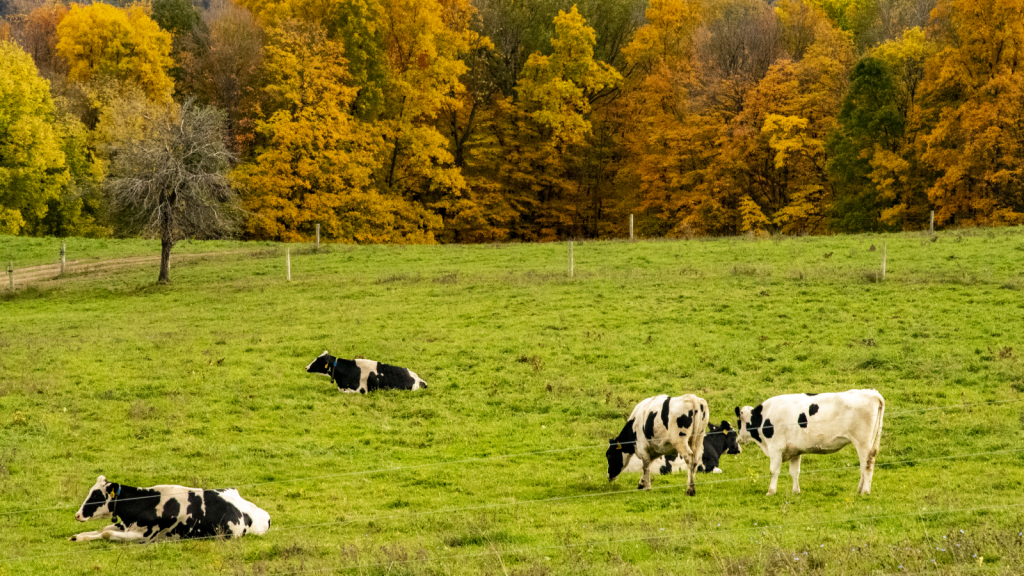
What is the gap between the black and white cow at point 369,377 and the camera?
19766mm

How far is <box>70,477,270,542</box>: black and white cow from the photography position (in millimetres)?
11055

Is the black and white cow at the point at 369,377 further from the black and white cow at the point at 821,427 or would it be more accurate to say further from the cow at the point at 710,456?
the black and white cow at the point at 821,427

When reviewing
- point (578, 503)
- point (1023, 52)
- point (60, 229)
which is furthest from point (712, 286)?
point (60, 229)

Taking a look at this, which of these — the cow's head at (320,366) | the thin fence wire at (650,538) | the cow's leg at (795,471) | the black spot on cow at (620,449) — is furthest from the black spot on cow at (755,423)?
the cow's head at (320,366)

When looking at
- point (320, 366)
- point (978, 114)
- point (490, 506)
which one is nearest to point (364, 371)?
point (320, 366)

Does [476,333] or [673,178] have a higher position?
[673,178]

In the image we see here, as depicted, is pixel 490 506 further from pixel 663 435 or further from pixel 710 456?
pixel 710 456

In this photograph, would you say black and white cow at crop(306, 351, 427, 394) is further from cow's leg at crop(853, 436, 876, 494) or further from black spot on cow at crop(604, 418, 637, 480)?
cow's leg at crop(853, 436, 876, 494)

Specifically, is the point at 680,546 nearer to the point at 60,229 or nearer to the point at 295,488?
the point at 295,488

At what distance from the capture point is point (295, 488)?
43.8ft

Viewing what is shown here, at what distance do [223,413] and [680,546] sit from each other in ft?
35.9

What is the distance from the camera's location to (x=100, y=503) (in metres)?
11.3

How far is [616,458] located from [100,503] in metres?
6.80

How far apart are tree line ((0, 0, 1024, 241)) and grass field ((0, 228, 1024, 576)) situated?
44.3ft
